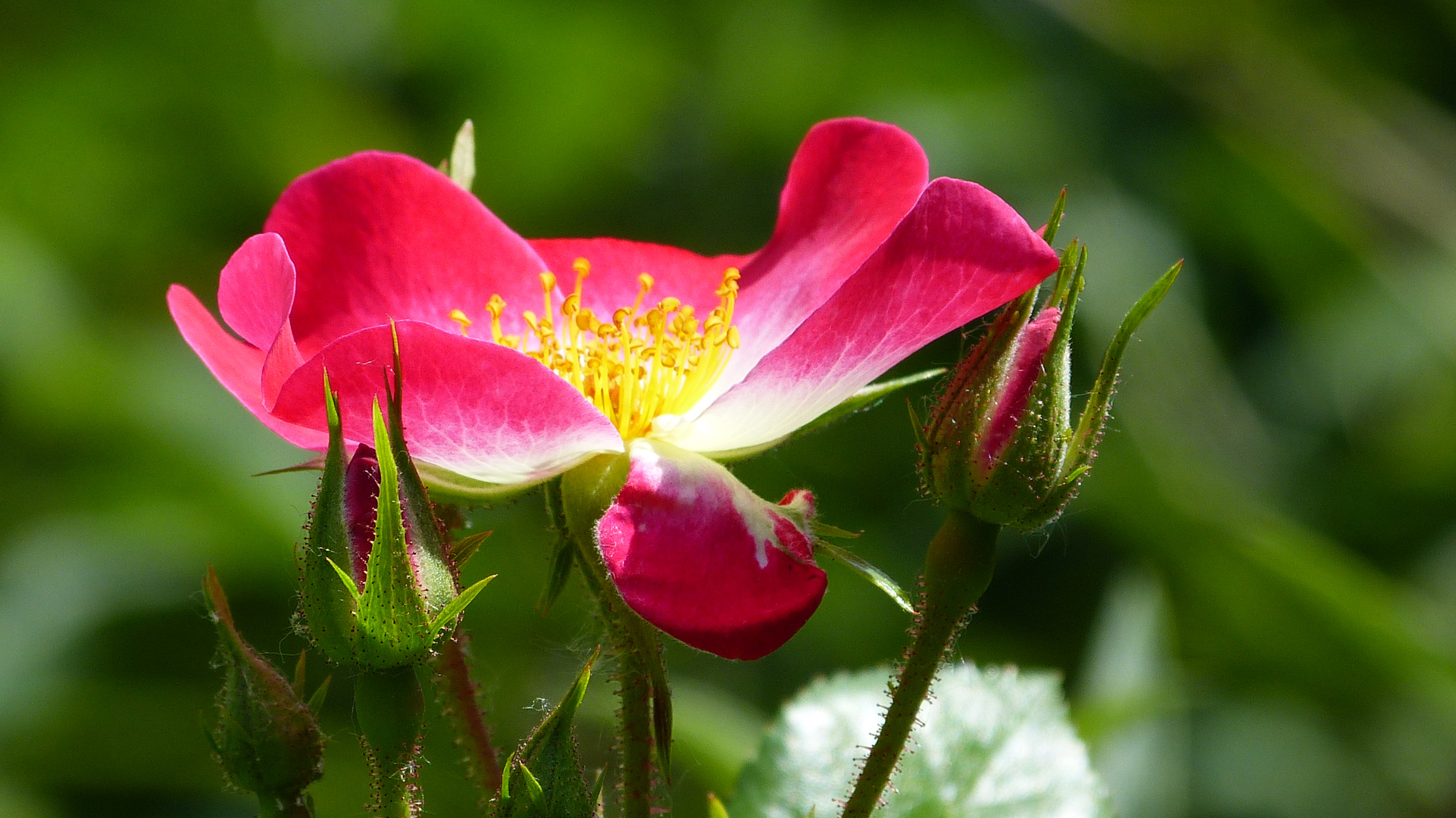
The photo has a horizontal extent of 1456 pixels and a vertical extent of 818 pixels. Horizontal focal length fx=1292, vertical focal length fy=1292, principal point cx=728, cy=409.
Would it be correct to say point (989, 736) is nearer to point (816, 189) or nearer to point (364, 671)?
point (816, 189)

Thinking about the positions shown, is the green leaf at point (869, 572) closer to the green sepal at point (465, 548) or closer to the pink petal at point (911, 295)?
the pink petal at point (911, 295)

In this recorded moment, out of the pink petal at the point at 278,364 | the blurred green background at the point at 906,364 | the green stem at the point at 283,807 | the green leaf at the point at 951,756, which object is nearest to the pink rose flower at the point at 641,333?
the pink petal at the point at 278,364

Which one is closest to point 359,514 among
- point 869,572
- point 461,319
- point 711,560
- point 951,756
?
point 711,560

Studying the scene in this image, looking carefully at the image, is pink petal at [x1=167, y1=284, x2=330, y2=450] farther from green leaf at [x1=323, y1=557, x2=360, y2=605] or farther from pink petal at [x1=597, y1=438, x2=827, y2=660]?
pink petal at [x1=597, y1=438, x2=827, y2=660]

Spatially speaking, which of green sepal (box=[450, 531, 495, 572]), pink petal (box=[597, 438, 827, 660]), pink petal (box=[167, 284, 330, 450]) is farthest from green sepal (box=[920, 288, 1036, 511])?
pink petal (box=[167, 284, 330, 450])

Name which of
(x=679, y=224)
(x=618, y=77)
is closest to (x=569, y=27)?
(x=618, y=77)

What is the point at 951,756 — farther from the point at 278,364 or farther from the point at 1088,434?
the point at 278,364
